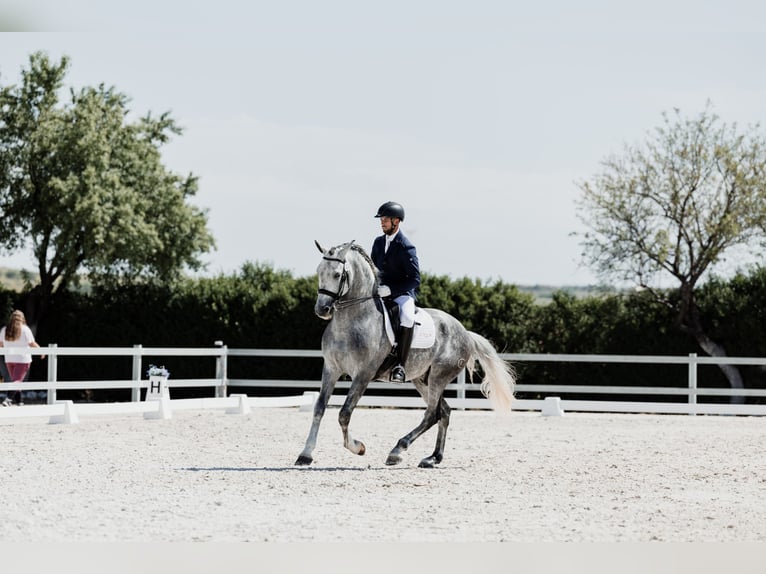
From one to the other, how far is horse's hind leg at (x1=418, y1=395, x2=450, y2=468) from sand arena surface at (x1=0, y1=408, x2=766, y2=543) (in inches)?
4.6

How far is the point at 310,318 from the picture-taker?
25469mm

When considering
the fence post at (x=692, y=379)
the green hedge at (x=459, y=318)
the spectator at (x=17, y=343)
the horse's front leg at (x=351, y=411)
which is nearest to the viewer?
the horse's front leg at (x=351, y=411)

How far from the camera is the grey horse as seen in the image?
1077cm

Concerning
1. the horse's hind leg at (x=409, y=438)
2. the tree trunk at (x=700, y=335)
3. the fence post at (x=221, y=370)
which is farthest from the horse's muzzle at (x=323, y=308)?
the tree trunk at (x=700, y=335)

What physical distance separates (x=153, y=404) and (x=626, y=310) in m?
11.6

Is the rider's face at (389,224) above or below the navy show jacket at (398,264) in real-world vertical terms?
above

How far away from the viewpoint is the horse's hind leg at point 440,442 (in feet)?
37.1

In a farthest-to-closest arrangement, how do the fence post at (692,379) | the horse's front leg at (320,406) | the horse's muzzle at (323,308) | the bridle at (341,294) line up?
the fence post at (692,379) → the horse's front leg at (320,406) → the bridle at (341,294) → the horse's muzzle at (323,308)

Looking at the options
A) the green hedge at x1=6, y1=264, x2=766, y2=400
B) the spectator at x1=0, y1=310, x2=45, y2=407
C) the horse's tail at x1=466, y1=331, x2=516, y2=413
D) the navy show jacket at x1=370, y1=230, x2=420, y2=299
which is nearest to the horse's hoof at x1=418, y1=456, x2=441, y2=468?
the horse's tail at x1=466, y1=331, x2=516, y2=413

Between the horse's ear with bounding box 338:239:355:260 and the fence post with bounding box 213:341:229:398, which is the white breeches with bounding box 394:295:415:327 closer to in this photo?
the horse's ear with bounding box 338:239:355:260

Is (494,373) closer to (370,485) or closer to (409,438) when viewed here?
(409,438)

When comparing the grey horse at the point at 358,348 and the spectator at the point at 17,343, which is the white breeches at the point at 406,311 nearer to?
the grey horse at the point at 358,348

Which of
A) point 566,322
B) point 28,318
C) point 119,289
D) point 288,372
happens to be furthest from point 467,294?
point 28,318

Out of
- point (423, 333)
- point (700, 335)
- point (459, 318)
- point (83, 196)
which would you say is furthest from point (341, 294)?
point (83, 196)
